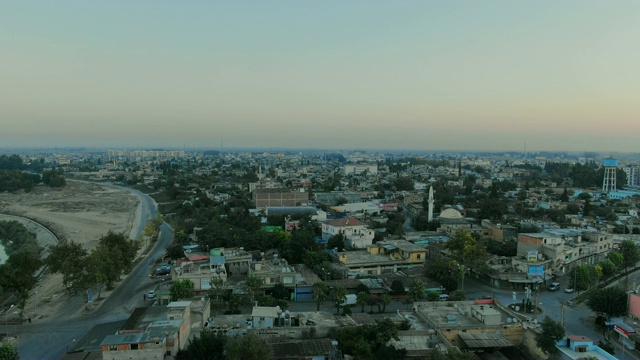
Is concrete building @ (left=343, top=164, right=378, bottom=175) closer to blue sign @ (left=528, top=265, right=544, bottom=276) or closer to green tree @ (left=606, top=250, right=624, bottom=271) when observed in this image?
green tree @ (left=606, top=250, right=624, bottom=271)

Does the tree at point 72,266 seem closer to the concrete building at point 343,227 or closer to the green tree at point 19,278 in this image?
the green tree at point 19,278

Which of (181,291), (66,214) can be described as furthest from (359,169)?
(181,291)

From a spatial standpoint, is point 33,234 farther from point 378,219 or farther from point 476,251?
point 476,251

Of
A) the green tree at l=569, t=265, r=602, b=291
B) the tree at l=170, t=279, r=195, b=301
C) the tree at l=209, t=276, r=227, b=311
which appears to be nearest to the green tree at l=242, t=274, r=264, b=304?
the tree at l=209, t=276, r=227, b=311

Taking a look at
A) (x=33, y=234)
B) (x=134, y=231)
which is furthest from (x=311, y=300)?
(x=33, y=234)

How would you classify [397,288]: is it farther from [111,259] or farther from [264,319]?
[111,259]
